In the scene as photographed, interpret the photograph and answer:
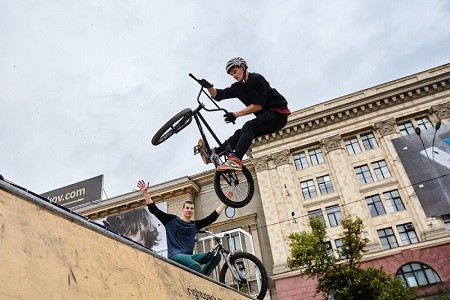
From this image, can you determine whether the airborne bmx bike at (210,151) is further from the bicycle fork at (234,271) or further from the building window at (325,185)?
the building window at (325,185)

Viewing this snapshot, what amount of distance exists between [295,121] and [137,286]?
30163 millimetres

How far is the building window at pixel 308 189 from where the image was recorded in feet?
94.6

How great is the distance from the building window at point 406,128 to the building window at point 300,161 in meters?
8.18

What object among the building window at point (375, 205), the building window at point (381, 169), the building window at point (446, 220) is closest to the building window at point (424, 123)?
the building window at point (381, 169)

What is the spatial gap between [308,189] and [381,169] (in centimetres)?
595

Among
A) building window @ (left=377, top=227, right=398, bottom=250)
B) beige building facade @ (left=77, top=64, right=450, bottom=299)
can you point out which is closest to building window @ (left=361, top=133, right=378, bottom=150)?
beige building facade @ (left=77, top=64, right=450, bottom=299)

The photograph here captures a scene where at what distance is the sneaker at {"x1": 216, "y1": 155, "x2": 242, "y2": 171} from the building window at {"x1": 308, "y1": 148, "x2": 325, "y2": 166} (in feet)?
85.9

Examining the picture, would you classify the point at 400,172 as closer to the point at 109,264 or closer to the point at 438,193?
the point at 438,193

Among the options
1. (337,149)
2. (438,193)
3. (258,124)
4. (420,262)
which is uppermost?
(337,149)

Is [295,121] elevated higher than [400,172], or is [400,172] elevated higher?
[295,121]

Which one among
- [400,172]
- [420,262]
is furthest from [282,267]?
[400,172]

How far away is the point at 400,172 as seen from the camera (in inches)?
1057

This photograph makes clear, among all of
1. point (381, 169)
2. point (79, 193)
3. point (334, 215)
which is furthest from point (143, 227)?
point (381, 169)

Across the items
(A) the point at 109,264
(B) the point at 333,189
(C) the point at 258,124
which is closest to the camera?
(A) the point at 109,264
